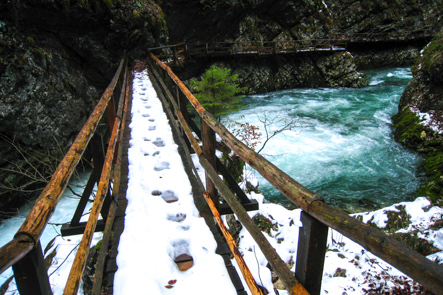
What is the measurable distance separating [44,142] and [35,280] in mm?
9830

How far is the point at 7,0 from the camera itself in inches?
347

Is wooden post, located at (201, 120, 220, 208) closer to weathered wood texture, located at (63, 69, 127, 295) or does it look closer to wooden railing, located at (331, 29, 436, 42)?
weathered wood texture, located at (63, 69, 127, 295)

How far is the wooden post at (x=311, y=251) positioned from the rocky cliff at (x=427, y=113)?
911 centimetres

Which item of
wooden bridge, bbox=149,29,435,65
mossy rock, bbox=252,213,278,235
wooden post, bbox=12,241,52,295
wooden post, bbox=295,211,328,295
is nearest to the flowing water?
mossy rock, bbox=252,213,278,235

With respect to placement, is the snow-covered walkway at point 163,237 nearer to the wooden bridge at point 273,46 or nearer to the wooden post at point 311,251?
the wooden post at point 311,251

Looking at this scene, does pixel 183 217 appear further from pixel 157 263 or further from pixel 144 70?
pixel 144 70

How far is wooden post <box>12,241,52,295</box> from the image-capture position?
1.13 meters

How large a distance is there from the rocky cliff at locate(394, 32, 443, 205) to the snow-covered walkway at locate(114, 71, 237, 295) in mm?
8475

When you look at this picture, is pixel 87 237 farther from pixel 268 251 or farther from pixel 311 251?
pixel 311 251

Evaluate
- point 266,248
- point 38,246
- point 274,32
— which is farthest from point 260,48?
point 38,246

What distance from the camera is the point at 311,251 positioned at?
1.33 m

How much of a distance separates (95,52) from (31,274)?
1350cm

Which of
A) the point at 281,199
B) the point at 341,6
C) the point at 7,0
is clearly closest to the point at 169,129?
the point at 281,199

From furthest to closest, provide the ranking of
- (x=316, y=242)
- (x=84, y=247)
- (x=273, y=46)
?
1. (x=273, y=46)
2. (x=84, y=247)
3. (x=316, y=242)
